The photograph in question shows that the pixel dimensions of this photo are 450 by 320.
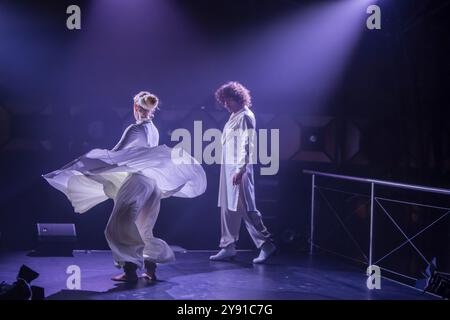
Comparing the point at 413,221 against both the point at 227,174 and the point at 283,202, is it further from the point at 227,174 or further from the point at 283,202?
the point at 227,174

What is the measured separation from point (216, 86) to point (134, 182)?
271 cm

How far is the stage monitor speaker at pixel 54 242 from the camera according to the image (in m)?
5.71

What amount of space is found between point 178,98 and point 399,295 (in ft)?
11.5

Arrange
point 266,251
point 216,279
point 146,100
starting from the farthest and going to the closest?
point 266,251
point 216,279
point 146,100

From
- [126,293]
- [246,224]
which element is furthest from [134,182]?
[246,224]

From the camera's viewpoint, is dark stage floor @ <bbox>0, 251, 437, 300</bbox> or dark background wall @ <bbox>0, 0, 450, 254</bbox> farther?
dark background wall @ <bbox>0, 0, 450, 254</bbox>

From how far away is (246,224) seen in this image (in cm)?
561

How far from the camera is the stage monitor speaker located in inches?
225

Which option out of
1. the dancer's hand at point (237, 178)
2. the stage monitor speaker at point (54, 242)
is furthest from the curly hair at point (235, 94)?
the stage monitor speaker at point (54, 242)

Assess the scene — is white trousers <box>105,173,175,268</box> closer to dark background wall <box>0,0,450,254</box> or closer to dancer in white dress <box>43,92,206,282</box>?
dancer in white dress <box>43,92,206,282</box>

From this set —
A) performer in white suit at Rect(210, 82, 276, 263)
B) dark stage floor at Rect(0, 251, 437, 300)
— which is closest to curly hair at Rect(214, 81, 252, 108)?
performer in white suit at Rect(210, 82, 276, 263)

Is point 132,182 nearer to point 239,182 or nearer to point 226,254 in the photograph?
point 239,182

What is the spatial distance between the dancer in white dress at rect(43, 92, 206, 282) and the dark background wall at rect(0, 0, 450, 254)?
66.2 inches

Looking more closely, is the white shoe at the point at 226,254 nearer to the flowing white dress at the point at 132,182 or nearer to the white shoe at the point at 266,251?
the white shoe at the point at 266,251
